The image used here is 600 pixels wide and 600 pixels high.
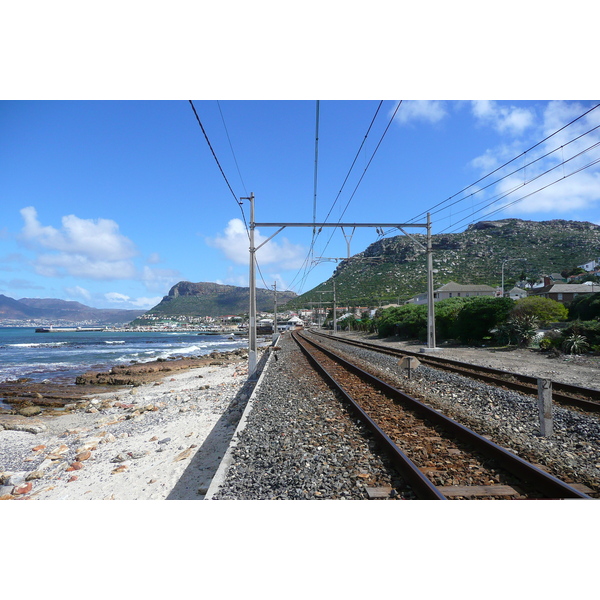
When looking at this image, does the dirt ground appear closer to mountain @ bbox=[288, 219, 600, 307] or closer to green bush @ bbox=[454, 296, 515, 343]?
green bush @ bbox=[454, 296, 515, 343]

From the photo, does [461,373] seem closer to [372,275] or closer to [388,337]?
[388,337]

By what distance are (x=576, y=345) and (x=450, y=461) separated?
14375 mm

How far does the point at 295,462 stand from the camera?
4.76 meters

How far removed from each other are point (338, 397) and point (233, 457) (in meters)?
4.43

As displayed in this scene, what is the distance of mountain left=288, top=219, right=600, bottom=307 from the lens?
9062 centimetres

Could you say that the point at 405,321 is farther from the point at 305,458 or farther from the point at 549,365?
the point at 305,458

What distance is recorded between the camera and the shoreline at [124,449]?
6.43 meters

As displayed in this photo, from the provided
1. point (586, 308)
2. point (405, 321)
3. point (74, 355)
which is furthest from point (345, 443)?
point (74, 355)

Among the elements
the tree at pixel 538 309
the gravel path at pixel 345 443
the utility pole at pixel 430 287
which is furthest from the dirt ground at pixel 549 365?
the gravel path at pixel 345 443

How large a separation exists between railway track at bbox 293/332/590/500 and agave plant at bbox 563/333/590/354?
467 inches

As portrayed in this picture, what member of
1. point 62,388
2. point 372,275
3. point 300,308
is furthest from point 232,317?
point 62,388

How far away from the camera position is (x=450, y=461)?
470 cm

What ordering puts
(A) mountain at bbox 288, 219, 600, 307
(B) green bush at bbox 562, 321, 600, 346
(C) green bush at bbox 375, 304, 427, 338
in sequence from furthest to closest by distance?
(A) mountain at bbox 288, 219, 600, 307
(C) green bush at bbox 375, 304, 427, 338
(B) green bush at bbox 562, 321, 600, 346

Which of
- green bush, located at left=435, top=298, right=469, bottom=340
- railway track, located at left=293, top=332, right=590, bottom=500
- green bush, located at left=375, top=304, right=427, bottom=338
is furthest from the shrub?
railway track, located at left=293, top=332, right=590, bottom=500
